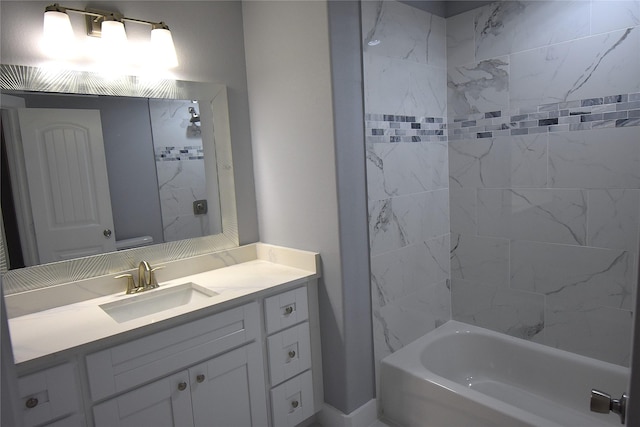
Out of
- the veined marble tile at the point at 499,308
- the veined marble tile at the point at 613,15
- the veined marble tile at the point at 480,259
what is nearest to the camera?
the veined marble tile at the point at 613,15

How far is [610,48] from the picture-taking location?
6.40 ft

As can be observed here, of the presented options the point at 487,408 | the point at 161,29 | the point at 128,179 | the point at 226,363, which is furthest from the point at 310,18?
the point at 487,408

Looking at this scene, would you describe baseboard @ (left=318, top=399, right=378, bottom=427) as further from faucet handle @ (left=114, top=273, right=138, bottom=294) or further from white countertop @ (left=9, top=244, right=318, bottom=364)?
faucet handle @ (left=114, top=273, right=138, bottom=294)

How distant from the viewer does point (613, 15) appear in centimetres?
192

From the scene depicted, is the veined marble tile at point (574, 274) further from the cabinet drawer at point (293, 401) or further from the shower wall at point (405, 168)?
the cabinet drawer at point (293, 401)

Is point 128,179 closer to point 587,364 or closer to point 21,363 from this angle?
point 21,363

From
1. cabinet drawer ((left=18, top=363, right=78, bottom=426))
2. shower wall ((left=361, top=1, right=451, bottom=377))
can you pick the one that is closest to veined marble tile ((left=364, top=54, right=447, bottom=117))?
shower wall ((left=361, top=1, right=451, bottom=377))

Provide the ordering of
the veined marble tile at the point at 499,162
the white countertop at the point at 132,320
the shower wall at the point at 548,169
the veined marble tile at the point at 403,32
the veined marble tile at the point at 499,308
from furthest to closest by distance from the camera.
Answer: the veined marble tile at the point at 499,308
the veined marble tile at the point at 499,162
the veined marble tile at the point at 403,32
the shower wall at the point at 548,169
the white countertop at the point at 132,320

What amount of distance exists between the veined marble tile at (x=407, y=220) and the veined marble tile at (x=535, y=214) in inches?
8.9

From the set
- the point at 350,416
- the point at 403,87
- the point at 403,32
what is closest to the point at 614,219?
the point at 403,87

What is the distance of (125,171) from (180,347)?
901 mm

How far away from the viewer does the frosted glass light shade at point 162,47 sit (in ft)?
6.61

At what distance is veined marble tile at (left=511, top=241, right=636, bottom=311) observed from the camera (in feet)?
6.65

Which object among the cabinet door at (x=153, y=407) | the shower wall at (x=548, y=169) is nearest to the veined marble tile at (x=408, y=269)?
the shower wall at (x=548, y=169)
